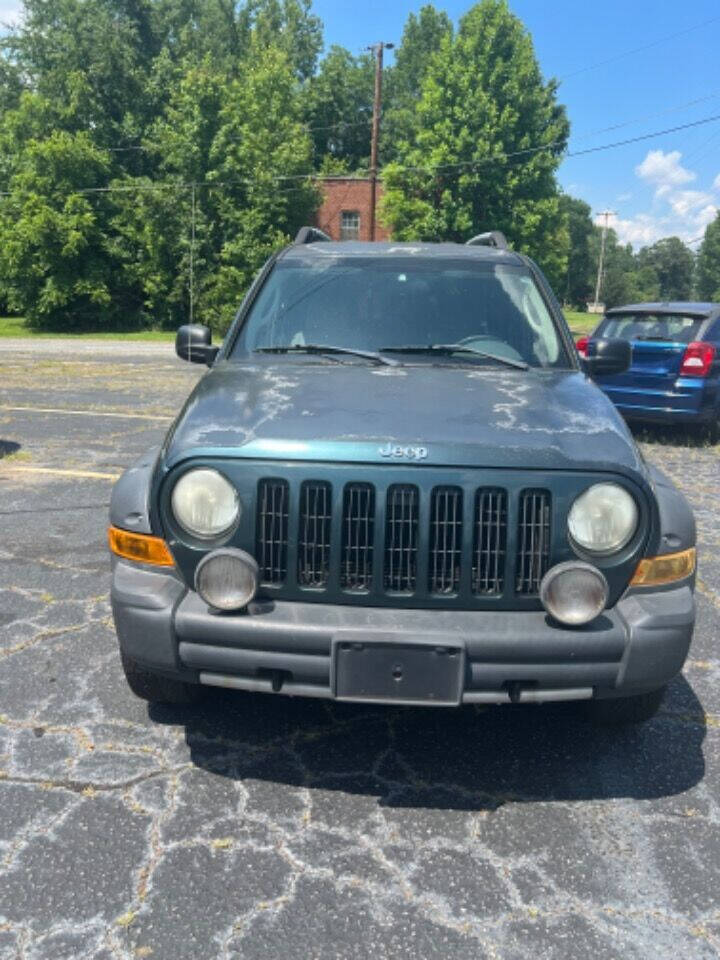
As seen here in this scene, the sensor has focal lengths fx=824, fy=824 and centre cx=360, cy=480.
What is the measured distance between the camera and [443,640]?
2457 mm

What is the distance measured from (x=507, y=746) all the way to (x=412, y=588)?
0.95 metres

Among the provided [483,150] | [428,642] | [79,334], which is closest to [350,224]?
[483,150]

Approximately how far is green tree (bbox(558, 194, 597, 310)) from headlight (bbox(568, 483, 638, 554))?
9536 cm

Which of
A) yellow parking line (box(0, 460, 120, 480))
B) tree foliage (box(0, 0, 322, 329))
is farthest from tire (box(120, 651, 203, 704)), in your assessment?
tree foliage (box(0, 0, 322, 329))

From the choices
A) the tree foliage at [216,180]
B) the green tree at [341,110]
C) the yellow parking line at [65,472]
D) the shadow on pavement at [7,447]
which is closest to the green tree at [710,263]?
the green tree at [341,110]

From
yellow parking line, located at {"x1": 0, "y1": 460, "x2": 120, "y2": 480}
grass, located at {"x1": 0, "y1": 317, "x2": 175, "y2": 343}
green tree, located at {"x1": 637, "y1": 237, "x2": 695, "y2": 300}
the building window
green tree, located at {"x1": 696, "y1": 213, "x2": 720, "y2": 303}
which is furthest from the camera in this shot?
green tree, located at {"x1": 637, "y1": 237, "x2": 695, "y2": 300}

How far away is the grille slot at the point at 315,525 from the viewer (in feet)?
8.53

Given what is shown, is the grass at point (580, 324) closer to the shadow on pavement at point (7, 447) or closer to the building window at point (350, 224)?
the building window at point (350, 224)

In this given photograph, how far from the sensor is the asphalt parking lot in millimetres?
2188

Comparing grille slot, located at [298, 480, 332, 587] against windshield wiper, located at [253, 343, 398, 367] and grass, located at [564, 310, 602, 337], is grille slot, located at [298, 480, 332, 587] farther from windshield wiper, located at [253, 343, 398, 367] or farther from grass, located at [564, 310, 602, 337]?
grass, located at [564, 310, 602, 337]

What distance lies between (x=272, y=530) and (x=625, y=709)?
1535 mm

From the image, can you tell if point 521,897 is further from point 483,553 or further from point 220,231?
point 220,231

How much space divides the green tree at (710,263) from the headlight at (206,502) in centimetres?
Answer: 11755

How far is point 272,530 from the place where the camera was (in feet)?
8.63
